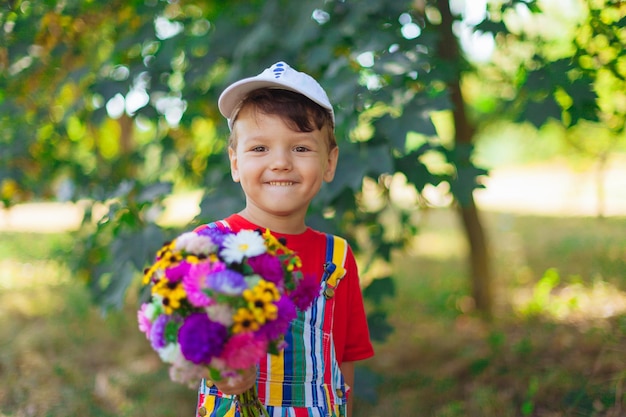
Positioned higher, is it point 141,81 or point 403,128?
point 141,81

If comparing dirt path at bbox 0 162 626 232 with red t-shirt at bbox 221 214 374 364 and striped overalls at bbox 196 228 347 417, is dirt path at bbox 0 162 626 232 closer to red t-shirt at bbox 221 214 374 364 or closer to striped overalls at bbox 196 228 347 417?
red t-shirt at bbox 221 214 374 364

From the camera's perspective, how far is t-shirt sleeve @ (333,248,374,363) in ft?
5.41

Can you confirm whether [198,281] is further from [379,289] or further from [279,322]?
[379,289]

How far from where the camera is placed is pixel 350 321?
1.71 meters

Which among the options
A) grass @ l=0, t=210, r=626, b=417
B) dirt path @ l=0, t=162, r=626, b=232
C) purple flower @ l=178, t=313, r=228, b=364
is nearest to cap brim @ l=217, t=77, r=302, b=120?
purple flower @ l=178, t=313, r=228, b=364

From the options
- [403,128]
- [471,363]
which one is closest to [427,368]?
[471,363]

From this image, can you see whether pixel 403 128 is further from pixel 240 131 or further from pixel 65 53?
pixel 65 53

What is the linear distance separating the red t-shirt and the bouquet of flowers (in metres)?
0.39

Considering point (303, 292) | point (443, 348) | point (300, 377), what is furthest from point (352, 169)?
point (443, 348)

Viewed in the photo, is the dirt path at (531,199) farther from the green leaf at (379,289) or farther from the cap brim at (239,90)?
the cap brim at (239,90)

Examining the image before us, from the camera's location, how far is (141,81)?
2963 mm

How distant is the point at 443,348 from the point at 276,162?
8.93ft

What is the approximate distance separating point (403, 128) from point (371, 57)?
31 centimetres

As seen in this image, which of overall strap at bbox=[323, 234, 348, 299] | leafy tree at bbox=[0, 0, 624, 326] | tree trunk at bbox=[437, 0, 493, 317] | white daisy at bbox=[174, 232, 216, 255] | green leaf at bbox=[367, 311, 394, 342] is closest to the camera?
white daisy at bbox=[174, 232, 216, 255]
